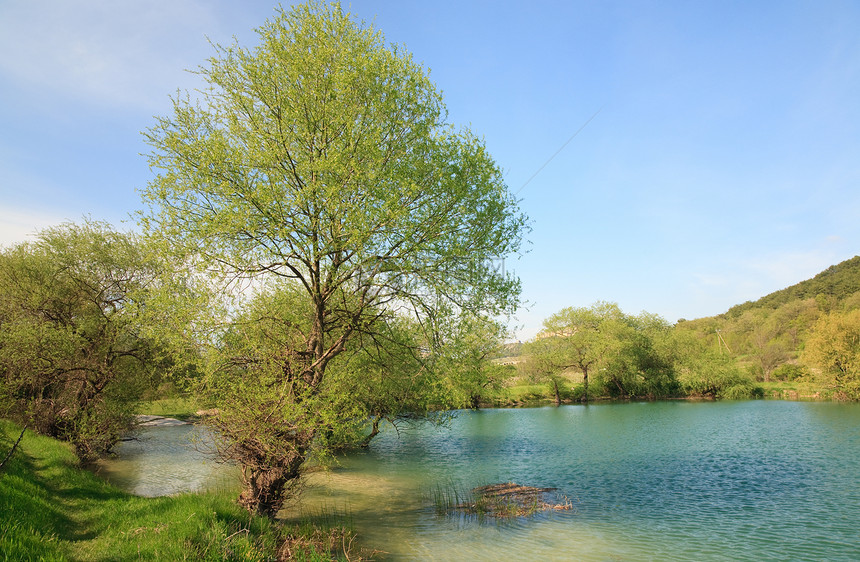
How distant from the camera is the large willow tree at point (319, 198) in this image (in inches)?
523

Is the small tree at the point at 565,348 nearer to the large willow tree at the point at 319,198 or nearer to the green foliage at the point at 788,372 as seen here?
the green foliage at the point at 788,372

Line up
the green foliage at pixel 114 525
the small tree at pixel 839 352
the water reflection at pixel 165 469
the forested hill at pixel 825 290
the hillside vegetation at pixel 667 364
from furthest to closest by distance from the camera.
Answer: the forested hill at pixel 825 290, the hillside vegetation at pixel 667 364, the small tree at pixel 839 352, the water reflection at pixel 165 469, the green foliage at pixel 114 525

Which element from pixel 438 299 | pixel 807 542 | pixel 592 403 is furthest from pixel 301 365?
pixel 592 403

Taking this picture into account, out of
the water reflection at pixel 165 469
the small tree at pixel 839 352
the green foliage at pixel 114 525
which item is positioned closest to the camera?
the green foliage at pixel 114 525

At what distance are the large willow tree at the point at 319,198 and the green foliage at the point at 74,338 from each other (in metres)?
8.20

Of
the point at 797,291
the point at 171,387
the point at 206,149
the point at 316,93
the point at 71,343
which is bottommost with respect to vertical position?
the point at 171,387

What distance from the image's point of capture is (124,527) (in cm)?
1101

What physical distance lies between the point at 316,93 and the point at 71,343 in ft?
59.0

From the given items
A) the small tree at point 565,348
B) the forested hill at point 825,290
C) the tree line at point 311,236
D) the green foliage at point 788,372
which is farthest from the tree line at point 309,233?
the forested hill at point 825,290

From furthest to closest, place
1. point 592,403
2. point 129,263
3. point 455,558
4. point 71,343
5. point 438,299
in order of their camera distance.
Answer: point 592,403, point 129,263, point 71,343, point 438,299, point 455,558

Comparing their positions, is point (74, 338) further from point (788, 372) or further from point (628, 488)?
point (788, 372)

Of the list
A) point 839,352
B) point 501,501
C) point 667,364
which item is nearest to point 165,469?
point 501,501

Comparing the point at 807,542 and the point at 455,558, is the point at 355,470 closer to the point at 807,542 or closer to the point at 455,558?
the point at 455,558

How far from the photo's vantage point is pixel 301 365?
14.4 metres
